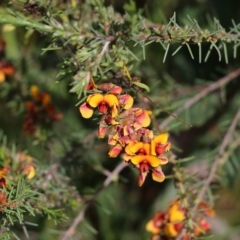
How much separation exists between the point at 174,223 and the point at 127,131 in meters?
0.19

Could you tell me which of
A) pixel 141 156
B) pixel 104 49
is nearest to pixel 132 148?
pixel 141 156

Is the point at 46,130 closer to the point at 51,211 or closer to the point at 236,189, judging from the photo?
the point at 51,211

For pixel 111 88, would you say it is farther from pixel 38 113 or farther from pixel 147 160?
pixel 38 113

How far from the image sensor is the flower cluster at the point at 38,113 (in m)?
0.85

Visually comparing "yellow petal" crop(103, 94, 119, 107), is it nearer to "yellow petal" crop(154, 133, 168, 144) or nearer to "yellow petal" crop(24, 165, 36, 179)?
"yellow petal" crop(154, 133, 168, 144)

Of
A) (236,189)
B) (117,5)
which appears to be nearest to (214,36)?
(117,5)

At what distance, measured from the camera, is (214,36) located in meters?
0.60

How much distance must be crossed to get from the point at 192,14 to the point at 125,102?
501 millimetres

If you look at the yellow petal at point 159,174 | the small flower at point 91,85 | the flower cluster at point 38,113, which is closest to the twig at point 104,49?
the small flower at point 91,85

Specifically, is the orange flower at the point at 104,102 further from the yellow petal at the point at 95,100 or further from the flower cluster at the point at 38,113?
the flower cluster at the point at 38,113

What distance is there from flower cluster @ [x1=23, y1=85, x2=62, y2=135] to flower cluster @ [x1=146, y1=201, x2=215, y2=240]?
27cm

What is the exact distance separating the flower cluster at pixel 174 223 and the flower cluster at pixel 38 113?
10.4 inches

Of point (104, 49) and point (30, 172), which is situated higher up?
point (104, 49)

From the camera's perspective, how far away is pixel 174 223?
2.15 ft
